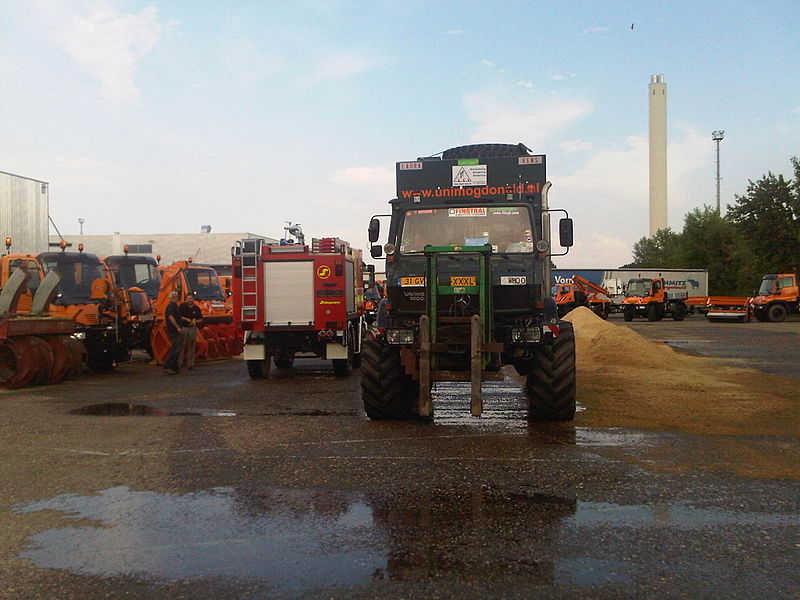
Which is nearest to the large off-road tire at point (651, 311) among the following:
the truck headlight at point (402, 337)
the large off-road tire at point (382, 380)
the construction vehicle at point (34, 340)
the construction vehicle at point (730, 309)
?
the construction vehicle at point (730, 309)

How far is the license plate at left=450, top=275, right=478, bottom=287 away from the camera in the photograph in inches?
384

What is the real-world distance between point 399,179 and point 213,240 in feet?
191

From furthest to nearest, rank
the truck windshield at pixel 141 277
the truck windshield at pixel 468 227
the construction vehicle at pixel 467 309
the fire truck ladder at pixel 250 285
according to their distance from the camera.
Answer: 1. the truck windshield at pixel 141 277
2. the fire truck ladder at pixel 250 285
3. the truck windshield at pixel 468 227
4. the construction vehicle at pixel 467 309

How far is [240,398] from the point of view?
1292 centimetres

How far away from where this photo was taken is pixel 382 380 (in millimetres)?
10023

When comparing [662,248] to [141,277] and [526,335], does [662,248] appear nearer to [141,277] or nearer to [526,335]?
[141,277]

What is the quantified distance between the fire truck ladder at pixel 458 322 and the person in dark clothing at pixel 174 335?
915 cm

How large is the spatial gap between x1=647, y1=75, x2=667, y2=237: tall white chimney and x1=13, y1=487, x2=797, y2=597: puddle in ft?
282

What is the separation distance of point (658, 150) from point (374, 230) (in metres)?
81.9

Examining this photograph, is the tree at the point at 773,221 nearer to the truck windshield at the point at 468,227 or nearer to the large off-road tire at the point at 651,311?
the large off-road tire at the point at 651,311

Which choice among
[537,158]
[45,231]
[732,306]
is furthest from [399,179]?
[732,306]

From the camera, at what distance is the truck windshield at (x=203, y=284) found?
73.9 feet

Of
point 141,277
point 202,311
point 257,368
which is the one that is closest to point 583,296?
point 202,311

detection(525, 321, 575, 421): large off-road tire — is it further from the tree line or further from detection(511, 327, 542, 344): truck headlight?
the tree line
